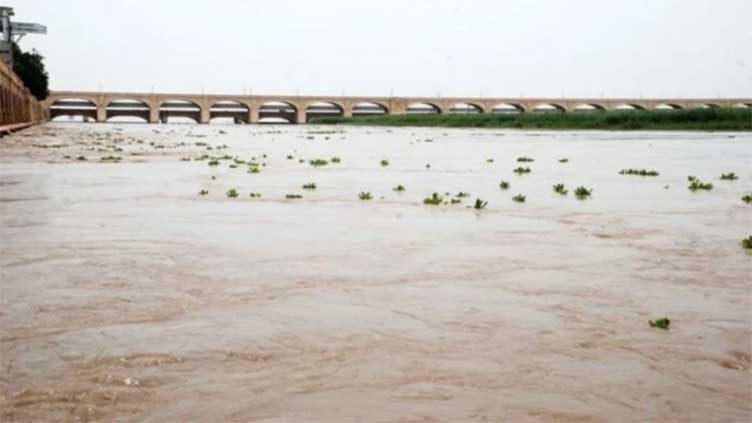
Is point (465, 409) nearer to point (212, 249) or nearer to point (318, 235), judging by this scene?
point (212, 249)

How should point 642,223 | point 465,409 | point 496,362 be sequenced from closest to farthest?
point 465,409
point 496,362
point 642,223

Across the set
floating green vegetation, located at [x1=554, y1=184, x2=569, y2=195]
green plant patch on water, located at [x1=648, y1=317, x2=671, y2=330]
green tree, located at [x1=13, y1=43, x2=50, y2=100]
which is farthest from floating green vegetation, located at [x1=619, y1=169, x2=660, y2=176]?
green tree, located at [x1=13, y1=43, x2=50, y2=100]

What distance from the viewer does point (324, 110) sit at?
6481 inches

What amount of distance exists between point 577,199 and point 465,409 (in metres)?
11.1

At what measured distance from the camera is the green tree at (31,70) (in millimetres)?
87375

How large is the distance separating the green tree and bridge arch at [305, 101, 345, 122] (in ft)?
238

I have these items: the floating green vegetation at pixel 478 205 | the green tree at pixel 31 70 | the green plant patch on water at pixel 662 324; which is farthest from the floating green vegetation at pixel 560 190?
the green tree at pixel 31 70

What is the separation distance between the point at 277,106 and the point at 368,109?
21.2 metres

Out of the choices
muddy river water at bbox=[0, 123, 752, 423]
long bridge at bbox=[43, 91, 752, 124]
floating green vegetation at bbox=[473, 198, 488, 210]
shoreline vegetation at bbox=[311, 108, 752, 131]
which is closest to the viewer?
muddy river water at bbox=[0, 123, 752, 423]

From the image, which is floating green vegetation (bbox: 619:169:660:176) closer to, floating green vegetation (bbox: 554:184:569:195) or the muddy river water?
floating green vegetation (bbox: 554:184:569:195)

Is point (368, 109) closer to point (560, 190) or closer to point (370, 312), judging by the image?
point (560, 190)

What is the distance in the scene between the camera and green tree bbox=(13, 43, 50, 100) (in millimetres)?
87375

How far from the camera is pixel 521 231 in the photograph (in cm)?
1033

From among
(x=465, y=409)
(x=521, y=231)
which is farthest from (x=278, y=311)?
(x=521, y=231)
